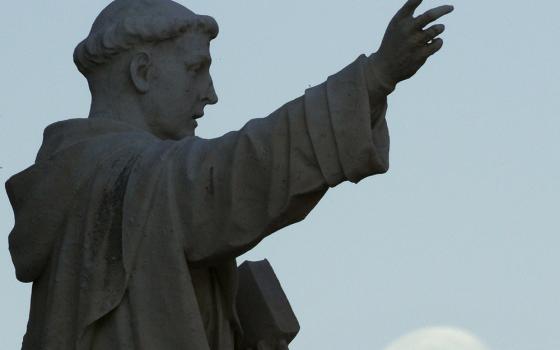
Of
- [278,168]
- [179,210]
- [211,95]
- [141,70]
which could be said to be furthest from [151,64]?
[278,168]

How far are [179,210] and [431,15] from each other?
1.62 m

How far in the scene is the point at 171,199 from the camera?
12.7m

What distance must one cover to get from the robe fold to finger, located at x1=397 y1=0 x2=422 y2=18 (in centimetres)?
35

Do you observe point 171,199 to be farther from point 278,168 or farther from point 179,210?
point 278,168

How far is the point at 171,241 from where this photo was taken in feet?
41.4

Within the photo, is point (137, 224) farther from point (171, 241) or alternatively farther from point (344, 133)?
point (344, 133)

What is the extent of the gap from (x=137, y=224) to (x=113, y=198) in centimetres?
23

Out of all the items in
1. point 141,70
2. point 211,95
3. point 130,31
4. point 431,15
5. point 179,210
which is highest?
point 130,31

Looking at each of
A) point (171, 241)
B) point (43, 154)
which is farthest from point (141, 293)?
point (43, 154)

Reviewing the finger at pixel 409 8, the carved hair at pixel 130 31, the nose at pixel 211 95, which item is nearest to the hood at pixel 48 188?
the carved hair at pixel 130 31

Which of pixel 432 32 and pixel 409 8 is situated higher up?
pixel 409 8

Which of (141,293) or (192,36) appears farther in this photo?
(192,36)

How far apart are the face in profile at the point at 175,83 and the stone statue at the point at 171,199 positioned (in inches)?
2.8

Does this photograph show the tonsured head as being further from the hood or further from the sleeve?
the sleeve
